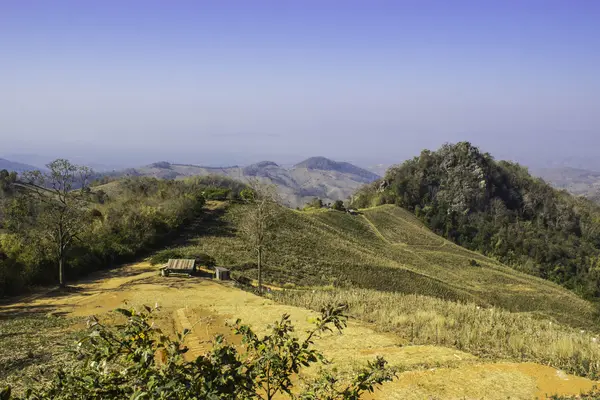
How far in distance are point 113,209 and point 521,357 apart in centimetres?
2746

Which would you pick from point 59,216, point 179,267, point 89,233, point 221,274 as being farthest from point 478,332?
point 89,233

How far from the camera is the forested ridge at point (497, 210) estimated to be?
61906 mm

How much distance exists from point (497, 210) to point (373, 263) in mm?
44780

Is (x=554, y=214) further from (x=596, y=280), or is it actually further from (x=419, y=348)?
(x=419, y=348)

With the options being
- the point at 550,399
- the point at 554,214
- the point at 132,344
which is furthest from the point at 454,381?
the point at 554,214

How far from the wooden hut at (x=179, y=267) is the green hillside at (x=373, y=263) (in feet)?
9.97

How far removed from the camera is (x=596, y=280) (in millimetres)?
56906

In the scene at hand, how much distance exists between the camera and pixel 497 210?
70812mm

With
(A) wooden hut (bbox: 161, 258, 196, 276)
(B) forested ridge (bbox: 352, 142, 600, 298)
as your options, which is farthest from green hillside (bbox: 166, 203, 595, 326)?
(B) forested ridge (bbox: 352, 142, 600, 298)

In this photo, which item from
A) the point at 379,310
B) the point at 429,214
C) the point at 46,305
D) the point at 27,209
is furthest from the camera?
the point at 429,214

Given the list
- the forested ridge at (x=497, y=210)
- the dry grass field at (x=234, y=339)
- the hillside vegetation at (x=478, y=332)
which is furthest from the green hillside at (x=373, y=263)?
the forested ridge at (x=497, y=210)

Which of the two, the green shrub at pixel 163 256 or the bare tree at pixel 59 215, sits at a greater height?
the bare tree at pixel 59 215

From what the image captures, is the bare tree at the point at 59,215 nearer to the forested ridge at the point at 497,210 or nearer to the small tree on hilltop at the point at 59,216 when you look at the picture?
the small tree on hilltop at the point at 59,216

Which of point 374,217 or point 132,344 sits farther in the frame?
point 374,217
